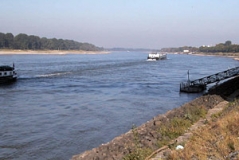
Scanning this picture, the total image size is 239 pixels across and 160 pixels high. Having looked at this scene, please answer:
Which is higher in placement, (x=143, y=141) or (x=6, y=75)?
(x=143, y=141)

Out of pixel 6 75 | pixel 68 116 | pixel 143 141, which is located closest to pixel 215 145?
pixel 143 141

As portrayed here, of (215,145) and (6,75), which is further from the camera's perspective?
(6,75)

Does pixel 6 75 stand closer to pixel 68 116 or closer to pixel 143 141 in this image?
pixel 68 116

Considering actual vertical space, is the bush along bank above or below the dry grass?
below

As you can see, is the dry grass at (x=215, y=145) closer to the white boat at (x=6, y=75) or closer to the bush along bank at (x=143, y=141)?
the bush along bank at (x=143, y=141)

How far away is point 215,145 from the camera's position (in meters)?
9.41

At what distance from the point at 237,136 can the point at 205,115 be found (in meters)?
8.79

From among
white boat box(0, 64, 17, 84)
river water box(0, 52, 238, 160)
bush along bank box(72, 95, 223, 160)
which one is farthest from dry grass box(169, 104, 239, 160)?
white boat box(0, 64, 17, 84)

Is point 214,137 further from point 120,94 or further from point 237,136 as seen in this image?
point 120,94

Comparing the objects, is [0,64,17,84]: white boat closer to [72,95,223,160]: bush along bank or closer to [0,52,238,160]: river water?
[0,52,238,160]: river water

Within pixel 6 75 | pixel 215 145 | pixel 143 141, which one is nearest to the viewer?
pixel 215 145

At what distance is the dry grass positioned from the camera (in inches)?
336

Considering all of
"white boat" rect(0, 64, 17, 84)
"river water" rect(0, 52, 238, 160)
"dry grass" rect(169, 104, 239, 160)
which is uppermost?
"dry grass" rect(169, 104, 239, 160)

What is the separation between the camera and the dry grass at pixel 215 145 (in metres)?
8.55
